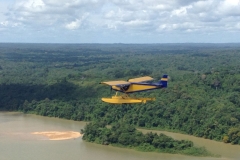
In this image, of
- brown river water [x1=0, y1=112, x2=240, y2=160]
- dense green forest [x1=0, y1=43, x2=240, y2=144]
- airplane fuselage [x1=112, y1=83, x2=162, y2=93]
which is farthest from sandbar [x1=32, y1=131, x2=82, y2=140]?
airplane fuselage [x1=112, y1=83, x2=162, y2=93]

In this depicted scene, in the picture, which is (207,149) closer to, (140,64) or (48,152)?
(48,152)

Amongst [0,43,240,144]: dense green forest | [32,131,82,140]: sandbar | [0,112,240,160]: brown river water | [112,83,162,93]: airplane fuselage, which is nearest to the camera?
[112,83,162,93]: airplane fuselage

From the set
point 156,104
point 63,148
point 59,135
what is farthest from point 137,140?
point 156,104

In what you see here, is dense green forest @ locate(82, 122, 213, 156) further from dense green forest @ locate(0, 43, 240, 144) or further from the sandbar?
dense green forest @ locate(0, 43, 240, 144)

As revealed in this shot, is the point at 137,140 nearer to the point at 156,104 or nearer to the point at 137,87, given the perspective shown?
the point at 156,104


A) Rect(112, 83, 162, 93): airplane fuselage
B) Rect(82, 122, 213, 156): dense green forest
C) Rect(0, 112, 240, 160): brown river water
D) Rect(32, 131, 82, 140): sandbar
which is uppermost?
Rect(112, 83, 162, 93): airplane fuselage

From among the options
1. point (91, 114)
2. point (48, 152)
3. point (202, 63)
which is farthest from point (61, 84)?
point (202, 63)
